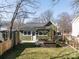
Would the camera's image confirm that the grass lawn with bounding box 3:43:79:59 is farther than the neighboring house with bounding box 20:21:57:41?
No

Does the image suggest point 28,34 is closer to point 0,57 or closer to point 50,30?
point 50,30

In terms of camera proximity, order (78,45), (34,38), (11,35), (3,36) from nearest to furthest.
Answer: (78,45) < (11,35) < (3,36) < (34,38)

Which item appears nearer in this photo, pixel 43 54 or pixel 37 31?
pixel 43 54

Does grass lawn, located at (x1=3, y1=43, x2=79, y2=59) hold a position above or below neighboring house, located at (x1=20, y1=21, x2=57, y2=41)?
Answer: below

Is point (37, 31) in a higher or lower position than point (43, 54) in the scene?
higher

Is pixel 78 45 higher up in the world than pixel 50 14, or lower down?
lower down

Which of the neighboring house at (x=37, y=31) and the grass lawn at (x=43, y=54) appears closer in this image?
the grass lawn at (x=43, y=54)

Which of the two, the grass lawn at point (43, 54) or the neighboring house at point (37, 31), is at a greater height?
the neighboring house at point (37, 31)

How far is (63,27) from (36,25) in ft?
77.2

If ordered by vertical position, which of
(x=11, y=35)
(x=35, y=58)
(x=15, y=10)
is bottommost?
(x=35, y=58)

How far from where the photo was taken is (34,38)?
48688 mm

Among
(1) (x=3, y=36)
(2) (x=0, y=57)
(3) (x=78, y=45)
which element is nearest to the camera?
(2) (x=0, y=57)

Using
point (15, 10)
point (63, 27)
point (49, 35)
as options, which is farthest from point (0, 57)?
point (63, 27)

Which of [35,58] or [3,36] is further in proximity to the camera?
[3,36]
